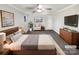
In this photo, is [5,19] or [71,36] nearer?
[5,19]

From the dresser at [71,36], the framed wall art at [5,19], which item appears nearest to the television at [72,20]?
the dresser at [71,36]

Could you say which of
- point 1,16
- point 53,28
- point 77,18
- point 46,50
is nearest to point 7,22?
point 1,16

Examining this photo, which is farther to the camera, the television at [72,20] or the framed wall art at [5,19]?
the television at [72,20]

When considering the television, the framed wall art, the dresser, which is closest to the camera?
the framed wall art

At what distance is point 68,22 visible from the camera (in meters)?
2.86

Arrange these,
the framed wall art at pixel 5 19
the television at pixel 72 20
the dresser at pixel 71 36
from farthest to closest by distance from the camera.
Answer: the dresser at pixel 71 36 → the television at pixel 72 20 → the framed wall art at pixel 5 19

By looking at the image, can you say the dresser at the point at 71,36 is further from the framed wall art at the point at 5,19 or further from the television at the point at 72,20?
the framed wall art at the point at 5,19

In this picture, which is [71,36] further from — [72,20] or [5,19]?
[5,19]

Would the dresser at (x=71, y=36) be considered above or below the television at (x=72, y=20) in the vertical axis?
below

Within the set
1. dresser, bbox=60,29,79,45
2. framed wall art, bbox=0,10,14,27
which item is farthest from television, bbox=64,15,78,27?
framed wall art, bbox=0,10,14,27

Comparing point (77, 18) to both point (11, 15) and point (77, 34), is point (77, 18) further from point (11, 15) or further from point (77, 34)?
point (11, 15)

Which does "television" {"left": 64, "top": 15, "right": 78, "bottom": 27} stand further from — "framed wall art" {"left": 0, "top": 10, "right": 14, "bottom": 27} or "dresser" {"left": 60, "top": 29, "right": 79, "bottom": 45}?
"framed wall art" {"left": 0, "top": 10, "right": 14, "bottom": 27}

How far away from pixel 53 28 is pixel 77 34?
32.9 inches

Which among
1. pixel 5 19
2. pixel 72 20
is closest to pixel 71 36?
pixel 72 20
